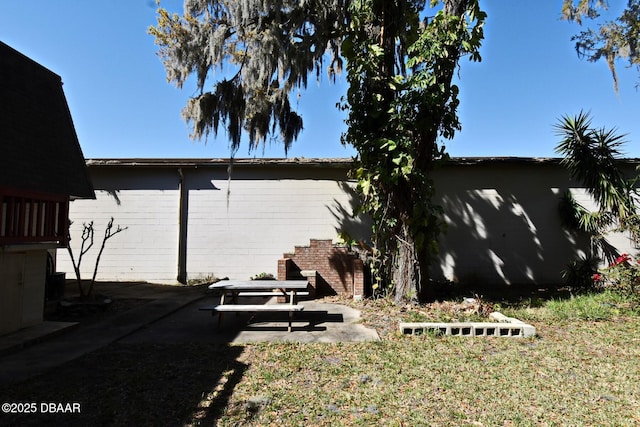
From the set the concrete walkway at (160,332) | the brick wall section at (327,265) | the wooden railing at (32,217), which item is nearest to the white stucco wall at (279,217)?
the brick wall section at (327,265)

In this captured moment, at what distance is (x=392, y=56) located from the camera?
8250 mm

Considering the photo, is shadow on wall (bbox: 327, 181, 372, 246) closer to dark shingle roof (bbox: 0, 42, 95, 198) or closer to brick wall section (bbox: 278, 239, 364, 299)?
brick wall section (bbox: 278, 239, 364, 299)

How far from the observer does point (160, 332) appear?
6.36m

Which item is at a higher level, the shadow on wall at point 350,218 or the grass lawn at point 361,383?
the shadow on wall at point 350,218

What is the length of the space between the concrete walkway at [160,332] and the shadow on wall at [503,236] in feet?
15.8

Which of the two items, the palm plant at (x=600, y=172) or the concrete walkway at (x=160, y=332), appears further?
the palm plant at (x=600, y=172)

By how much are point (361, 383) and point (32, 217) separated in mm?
5991

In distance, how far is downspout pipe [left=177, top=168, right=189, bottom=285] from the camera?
11.8 metres

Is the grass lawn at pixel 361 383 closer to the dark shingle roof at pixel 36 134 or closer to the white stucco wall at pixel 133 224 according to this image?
the dark shingle roof at pixel 36 134

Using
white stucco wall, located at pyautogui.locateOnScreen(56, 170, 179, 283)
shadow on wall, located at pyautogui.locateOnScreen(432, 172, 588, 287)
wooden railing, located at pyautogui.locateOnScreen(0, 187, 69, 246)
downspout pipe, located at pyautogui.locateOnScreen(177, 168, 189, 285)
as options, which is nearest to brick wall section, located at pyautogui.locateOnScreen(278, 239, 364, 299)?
shadow on wall, located at pyautogui.locateOnScreen(432, 172, 588, 287)

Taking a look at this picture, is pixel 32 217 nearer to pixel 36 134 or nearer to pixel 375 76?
pixel 36 134

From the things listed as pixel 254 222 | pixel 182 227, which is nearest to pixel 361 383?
pixel 254 222

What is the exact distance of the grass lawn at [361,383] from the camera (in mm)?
3344

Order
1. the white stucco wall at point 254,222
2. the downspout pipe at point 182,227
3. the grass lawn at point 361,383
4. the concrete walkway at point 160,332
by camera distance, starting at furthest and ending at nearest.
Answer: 1. the downspout pipe at point 182,227
2. the white stucco wall at point 254,222
3. the concrete walkway at point 160,332
4. the grass lawn at point 361,383
